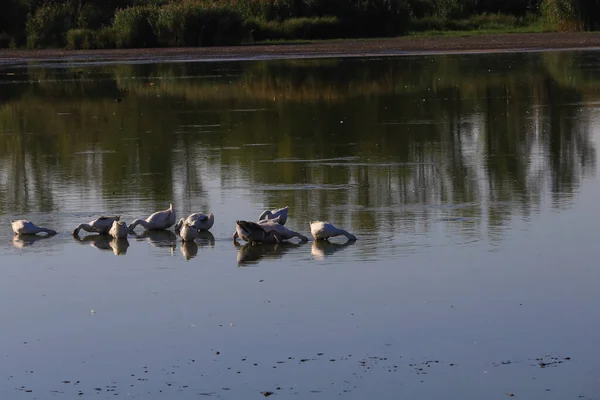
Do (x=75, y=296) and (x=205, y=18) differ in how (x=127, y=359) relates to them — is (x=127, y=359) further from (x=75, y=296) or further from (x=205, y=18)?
(x=205, y=18)

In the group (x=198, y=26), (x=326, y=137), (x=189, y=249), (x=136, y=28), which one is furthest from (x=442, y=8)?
(x=189, y=249)

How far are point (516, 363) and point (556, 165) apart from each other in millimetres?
8206

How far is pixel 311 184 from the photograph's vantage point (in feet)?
49.5

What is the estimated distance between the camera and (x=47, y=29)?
62000 millimetres

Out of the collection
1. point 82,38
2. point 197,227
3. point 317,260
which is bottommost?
point 317,260

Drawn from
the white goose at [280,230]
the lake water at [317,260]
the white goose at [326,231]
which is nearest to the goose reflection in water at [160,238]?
the lake water at [317,260]

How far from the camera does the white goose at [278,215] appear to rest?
12406 millimetres

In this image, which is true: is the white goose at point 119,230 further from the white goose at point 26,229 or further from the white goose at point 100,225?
the white goose at point 26,229

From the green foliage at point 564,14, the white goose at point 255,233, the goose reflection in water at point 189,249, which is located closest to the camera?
the goose reflection in water at point 189,249

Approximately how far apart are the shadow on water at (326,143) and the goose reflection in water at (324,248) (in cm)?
55

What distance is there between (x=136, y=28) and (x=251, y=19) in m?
6.05

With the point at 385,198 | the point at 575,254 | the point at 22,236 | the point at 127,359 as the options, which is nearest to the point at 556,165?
the point at 385,198

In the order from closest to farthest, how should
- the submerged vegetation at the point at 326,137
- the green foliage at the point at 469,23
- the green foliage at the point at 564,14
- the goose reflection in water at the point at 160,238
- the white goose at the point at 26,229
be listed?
the goose reflection in water at the point at 160,238 < the white goose at the point at 26,229 < the submerged vegetation at the point at 326,137 < the green foliage at the point at 564,14 < the green foliage at the point at 469,23

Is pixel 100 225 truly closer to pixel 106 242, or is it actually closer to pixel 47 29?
pixel 106 242
